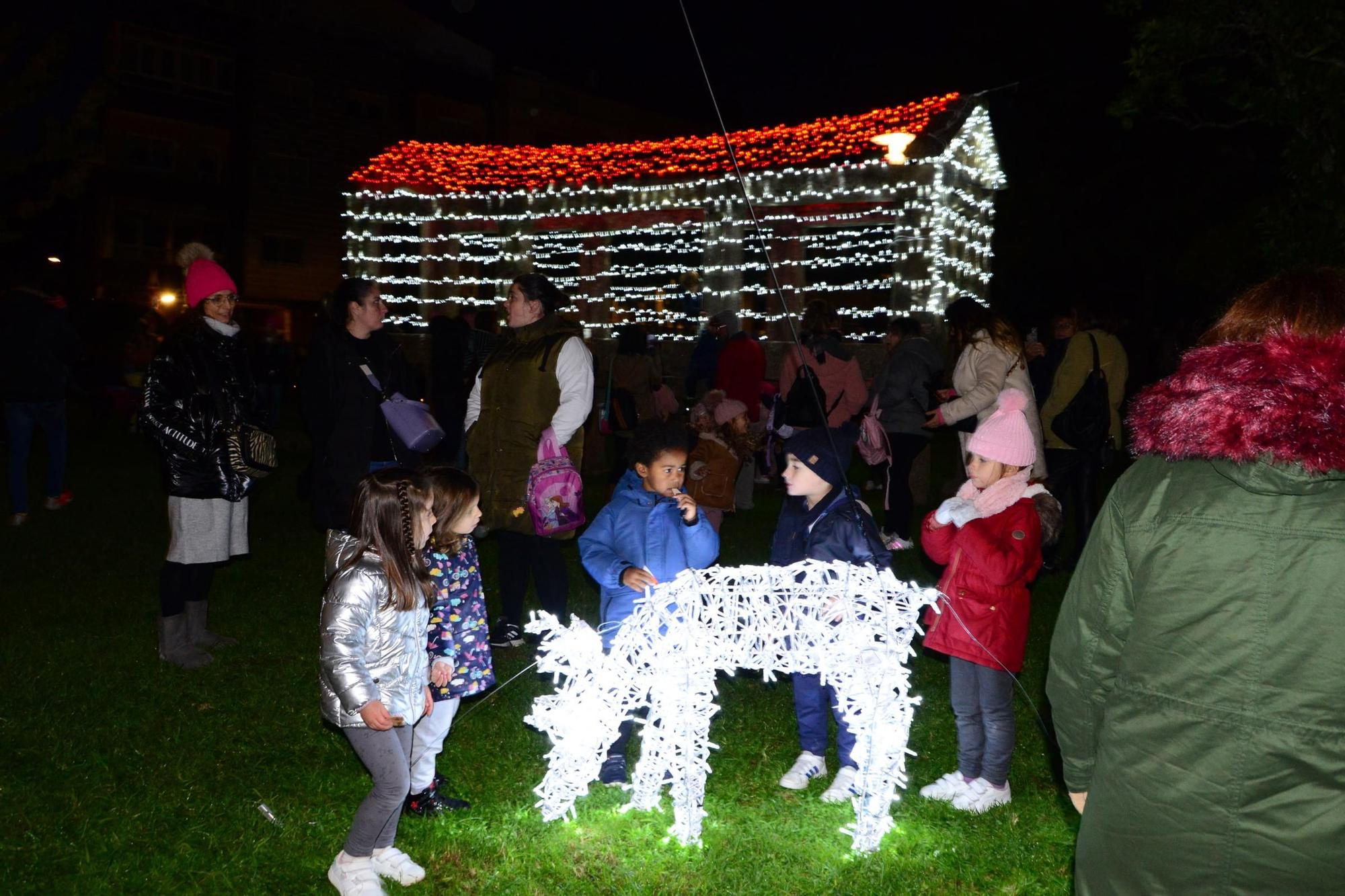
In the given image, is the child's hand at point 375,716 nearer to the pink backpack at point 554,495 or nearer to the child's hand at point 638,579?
the child's hand at point 638,579

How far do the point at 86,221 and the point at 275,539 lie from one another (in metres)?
27.1

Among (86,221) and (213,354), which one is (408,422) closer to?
(213,354)

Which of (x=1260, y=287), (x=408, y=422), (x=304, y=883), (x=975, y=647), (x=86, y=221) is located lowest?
(x=304, y=883)

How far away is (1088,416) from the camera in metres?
7.03

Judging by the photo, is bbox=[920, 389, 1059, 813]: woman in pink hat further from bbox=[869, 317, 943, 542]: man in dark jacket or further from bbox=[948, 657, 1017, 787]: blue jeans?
bbox=[869, 317, 943, 542]: man in dark jacket

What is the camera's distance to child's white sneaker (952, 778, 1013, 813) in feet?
12.8

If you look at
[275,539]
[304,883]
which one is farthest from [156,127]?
[304,883]

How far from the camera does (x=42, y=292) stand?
860 cm

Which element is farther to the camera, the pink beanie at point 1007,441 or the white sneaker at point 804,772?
the white sneaker at point 804,772

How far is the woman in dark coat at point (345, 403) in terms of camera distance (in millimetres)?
4953

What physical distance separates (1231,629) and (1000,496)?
212cm

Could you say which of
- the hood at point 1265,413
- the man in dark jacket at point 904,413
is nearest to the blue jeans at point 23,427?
the man in dark jacket at point 904,413

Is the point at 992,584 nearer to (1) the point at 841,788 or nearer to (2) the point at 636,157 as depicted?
(1) the point at 841,788

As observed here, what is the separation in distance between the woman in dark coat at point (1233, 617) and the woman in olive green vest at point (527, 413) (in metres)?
3.47
